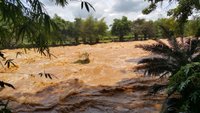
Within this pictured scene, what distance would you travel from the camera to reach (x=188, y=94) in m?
6.12

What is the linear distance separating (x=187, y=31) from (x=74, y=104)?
715 cm

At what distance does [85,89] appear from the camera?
1165 cm

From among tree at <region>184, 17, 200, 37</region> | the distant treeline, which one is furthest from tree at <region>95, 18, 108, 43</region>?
tree at <region>184, 17, 200, 37</region>

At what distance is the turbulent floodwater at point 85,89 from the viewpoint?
986 cm

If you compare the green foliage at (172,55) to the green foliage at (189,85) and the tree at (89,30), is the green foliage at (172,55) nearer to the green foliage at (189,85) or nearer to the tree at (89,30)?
the green foliage at (189,85)

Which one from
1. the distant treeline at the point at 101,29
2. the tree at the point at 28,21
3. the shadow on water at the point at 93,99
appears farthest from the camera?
the distant treeline at the point at 101,29

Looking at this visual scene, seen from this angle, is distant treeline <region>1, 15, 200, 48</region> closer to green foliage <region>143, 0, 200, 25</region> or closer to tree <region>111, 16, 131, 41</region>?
tree <region>111, 16, 131, 41</region>

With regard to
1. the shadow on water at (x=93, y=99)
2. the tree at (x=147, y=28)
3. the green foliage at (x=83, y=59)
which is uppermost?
the tree at (x=147, y=28)

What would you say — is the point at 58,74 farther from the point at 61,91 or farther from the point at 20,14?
the point at 20,14

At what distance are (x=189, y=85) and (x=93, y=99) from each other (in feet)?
15.8

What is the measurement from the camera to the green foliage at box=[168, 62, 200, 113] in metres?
5.68

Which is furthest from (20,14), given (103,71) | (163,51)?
(103,71)

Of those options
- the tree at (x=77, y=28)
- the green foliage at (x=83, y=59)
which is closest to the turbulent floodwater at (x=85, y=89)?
the green foliage at (x=83, y=59)

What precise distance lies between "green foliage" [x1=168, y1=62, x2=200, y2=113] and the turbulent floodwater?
295 cm
